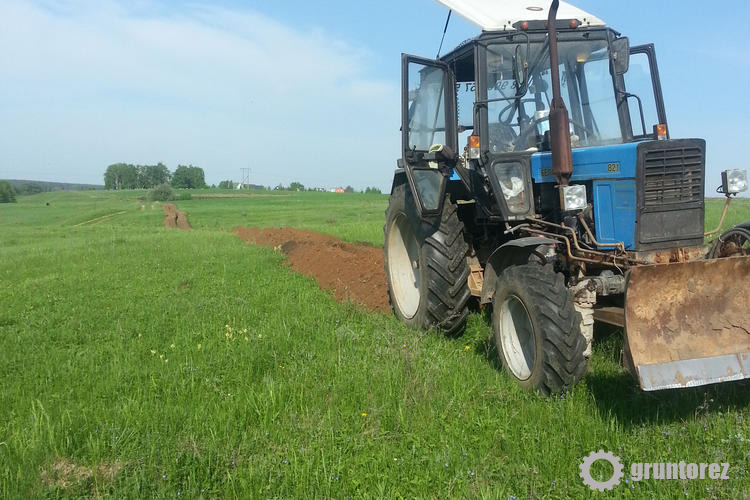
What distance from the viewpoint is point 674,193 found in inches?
156

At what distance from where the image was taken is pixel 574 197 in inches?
156

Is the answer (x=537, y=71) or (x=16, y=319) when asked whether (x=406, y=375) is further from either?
(x=16, y=319)

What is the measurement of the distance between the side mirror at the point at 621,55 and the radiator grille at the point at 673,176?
1.15m

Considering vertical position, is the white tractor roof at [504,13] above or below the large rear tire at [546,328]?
above

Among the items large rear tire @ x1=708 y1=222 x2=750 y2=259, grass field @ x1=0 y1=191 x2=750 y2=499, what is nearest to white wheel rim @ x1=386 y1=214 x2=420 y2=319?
grass field @ x1=0 y1=191 x2=750 y2=499

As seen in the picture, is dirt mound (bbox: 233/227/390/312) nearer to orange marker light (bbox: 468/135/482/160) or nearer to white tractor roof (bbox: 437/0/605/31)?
orange marker light (bbox: 468/135/482/160)

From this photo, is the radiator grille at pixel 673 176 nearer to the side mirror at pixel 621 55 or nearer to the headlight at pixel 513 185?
the headlight at pixel 513 185

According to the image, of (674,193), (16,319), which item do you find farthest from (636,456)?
(16,319)

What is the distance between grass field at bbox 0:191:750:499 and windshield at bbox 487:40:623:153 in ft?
5.77

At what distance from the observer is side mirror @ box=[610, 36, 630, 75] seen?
4.72m

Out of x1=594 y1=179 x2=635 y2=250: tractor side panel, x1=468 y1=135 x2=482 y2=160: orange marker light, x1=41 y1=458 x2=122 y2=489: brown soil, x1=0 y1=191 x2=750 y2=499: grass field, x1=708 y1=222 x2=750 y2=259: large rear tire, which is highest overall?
x1=468 y1=135 x2=482 y2=160: orange marker light

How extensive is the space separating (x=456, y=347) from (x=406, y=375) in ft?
3.21

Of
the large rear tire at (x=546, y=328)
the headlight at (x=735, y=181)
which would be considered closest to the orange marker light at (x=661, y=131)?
the headlight at (x=735, y=181)

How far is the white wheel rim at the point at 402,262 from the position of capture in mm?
6172
